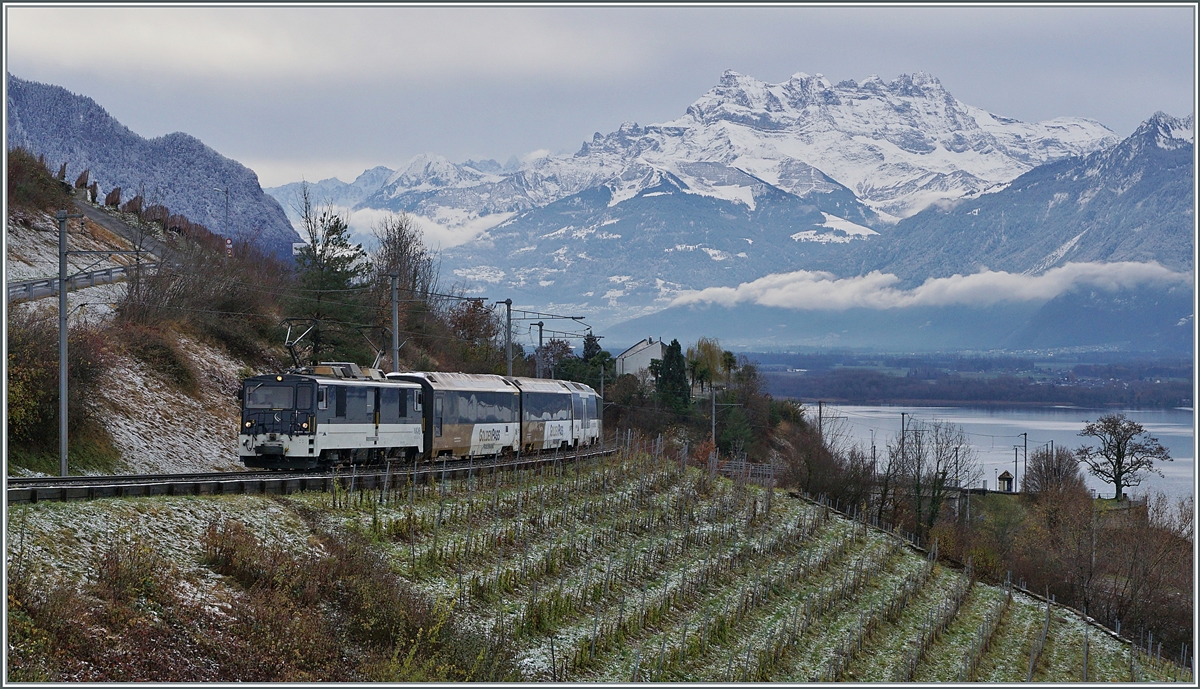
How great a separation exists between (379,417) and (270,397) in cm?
379

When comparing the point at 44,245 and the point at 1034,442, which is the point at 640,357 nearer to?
the point at 1034,442

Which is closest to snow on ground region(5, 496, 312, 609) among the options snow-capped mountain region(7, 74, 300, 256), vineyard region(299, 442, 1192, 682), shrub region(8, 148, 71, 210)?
vineyard region(299, 442, 1192, 682)

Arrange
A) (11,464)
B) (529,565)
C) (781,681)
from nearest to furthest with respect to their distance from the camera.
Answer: (781,681) < (529,565) < (11,464)

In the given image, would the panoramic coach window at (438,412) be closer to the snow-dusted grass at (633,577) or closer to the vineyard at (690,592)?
the vineyard at (690,592)

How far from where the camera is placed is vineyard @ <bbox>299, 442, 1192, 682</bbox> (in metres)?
23.1

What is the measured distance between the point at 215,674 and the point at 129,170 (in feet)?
510

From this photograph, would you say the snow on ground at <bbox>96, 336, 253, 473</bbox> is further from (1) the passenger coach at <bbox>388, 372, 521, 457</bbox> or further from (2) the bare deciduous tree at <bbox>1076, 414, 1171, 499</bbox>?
(2) the bare deciduous tree at <bbox>1076, 414, 1171, 499</bbox>

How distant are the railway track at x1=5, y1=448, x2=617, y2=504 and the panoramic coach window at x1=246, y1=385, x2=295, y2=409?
1860 mm

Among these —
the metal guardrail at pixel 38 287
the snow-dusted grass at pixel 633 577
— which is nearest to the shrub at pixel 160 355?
the metal guardrail at pixel 38 287

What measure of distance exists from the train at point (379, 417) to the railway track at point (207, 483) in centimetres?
66

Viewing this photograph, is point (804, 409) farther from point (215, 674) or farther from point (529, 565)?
point (215, 674)

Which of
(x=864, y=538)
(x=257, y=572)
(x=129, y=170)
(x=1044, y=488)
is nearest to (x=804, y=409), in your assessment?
(x=1044, y=488)

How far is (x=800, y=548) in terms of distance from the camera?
37.2 metres

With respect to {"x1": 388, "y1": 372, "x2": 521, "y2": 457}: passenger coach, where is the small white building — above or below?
above
